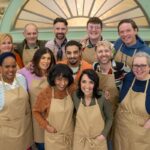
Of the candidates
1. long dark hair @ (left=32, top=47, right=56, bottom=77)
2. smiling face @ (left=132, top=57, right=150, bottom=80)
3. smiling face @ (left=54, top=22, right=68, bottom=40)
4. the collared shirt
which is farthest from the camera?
smiling face @ (left=54, top=22, right=68, bottom=40)

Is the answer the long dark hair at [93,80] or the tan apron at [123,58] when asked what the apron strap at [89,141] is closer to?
the long dark hair at [93,80]

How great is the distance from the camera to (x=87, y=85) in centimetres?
233

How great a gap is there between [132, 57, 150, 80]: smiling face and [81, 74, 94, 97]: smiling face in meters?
0.32

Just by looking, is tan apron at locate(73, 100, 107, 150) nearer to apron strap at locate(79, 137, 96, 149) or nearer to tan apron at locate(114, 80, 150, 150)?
apron strap at locate(79, 137, 96, 149)

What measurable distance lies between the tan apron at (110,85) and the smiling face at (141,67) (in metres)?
0.23

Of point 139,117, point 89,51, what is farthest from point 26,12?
point 139,117

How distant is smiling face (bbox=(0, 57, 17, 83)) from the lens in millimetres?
2479

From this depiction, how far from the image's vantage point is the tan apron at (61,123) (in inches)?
94.3

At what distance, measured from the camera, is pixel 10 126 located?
8.24ft

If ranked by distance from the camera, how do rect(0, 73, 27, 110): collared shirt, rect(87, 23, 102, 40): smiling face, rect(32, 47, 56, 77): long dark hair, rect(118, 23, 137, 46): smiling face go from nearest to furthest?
rect(0, 73, 27, 110): collared shirt → rect(32, 47, 56, 77): long dark hair → rect(118, 23, 137, 46): smiling face → rect(87, 23, 102, 40): smiling face

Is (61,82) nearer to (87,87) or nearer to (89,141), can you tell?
(87,87)

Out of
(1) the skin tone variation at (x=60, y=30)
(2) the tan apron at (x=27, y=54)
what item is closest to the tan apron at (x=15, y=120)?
(2) the tan apron at (x=27, y=54)

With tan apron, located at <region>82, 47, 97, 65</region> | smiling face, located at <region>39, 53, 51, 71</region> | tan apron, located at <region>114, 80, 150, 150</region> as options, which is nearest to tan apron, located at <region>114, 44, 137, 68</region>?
tan apron, located at <region>82, 47, 97, 65</region>

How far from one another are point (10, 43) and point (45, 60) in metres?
0.61
